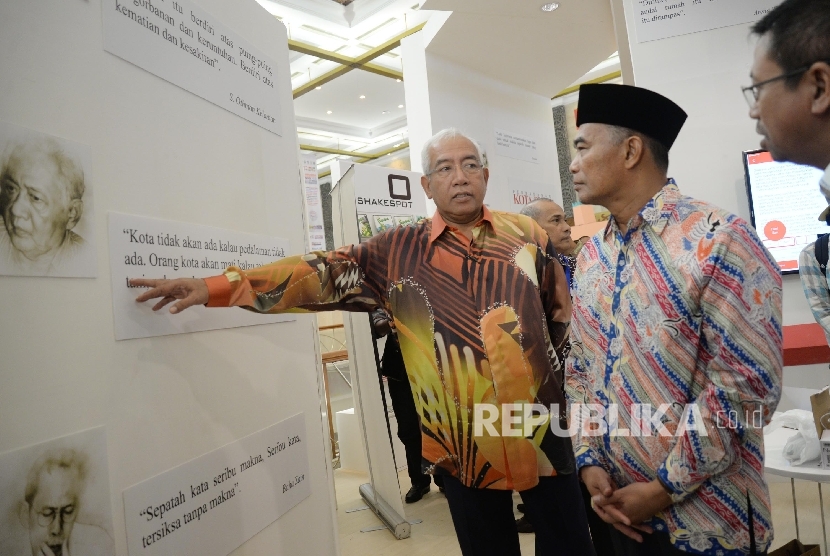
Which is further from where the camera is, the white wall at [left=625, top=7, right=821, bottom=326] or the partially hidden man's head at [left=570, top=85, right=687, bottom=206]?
the white wall at [left=625, top=7, right=821, bottom=326]

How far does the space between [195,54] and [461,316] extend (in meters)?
1.04

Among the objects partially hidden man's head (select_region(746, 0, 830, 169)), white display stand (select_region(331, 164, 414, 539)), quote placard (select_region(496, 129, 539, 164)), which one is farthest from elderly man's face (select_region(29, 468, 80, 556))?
quote placard (select_region(496, 129, 539, 164))

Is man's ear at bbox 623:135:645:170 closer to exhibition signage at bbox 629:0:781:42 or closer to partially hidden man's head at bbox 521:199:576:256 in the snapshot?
partially hidden man's head at bbox 521:199:576:256

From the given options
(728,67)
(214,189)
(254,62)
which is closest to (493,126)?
(728,67)

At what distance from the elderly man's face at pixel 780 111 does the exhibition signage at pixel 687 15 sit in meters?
2.44

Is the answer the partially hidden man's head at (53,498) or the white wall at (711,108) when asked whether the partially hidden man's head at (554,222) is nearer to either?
the white wall at (711,108)

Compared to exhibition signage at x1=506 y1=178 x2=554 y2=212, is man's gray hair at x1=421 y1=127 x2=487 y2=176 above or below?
below

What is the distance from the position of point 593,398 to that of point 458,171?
781mm

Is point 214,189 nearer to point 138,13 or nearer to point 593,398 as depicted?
A: point 138,13

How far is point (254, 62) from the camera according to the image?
1.86 m

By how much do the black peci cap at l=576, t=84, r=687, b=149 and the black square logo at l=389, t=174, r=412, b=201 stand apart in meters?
2.36

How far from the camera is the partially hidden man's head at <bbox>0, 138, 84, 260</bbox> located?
40.0 inches

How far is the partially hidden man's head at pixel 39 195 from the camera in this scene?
102cm

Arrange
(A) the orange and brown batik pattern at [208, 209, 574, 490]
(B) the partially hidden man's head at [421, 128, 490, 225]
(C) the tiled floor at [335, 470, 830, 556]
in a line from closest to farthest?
(A) the orange and brown batik pattern at [208, 209, 574, 490] < (B) the partially hidden man's head at [421, 128, 490, 225] < (C) the tiled floor at [335, 470, 830, 556]
